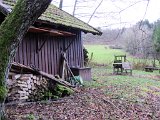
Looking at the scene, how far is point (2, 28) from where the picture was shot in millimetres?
5250

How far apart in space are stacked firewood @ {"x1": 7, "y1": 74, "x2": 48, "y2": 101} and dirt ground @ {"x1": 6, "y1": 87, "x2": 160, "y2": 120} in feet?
1.25

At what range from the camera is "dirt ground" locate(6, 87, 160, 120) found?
23.3ft

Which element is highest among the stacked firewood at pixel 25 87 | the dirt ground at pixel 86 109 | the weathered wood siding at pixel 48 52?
the weathered wood siding at pixel 48 52

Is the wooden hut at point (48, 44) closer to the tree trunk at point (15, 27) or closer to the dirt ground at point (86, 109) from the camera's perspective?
the dirt ground at point (86, 109)

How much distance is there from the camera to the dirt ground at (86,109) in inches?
279

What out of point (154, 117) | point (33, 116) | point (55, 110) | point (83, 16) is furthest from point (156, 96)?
point (83, 16)

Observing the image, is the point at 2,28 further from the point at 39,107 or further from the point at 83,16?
the point at 83,16

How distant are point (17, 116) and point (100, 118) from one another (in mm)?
2217

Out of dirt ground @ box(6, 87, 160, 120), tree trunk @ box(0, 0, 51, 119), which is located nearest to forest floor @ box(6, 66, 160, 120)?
dirt ground @ box(6, 87, 160, 120)

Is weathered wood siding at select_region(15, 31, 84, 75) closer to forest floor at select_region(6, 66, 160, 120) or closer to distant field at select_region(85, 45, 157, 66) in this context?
forest floor at select_region(6, 66, 160, 120)

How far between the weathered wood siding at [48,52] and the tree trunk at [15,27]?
13.6 ft

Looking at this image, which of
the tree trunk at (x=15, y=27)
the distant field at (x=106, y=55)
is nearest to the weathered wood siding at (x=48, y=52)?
the tree trunk at (x=15, y=27)

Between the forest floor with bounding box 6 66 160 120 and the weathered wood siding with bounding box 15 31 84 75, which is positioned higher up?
the weathered wood siding with bounding box 15 31 84 75

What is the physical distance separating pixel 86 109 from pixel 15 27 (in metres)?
3.88
